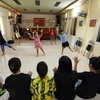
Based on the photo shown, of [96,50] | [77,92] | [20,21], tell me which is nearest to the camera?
[77,92]

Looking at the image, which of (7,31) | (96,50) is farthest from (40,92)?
(7,31)

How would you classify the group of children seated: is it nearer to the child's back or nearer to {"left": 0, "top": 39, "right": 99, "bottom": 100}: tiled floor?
the child's back

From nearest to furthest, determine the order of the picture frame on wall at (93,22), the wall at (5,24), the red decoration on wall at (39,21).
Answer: the picture frame on wall at (93,22) → the wall at (5,24) → the red decoration on wall at (39,21)

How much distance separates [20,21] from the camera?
12.3 meters

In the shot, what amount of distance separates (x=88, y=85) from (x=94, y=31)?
3.71 meters

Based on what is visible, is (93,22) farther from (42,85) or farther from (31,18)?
(31,18)

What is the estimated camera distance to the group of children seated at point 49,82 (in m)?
1.34

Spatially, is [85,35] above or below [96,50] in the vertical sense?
above

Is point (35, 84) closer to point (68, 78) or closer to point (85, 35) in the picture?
point (68, 78)

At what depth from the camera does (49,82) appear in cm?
138

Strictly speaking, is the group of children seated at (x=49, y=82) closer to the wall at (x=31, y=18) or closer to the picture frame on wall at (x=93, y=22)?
the picture frame on wall at (x=93, y=22)

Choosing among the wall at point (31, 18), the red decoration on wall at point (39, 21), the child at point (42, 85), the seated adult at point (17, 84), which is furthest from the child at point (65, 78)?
the wall at point (31, 18)

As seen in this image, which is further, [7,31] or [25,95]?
[7,31]

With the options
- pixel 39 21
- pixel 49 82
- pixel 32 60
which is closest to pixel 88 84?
pixel 49 82
